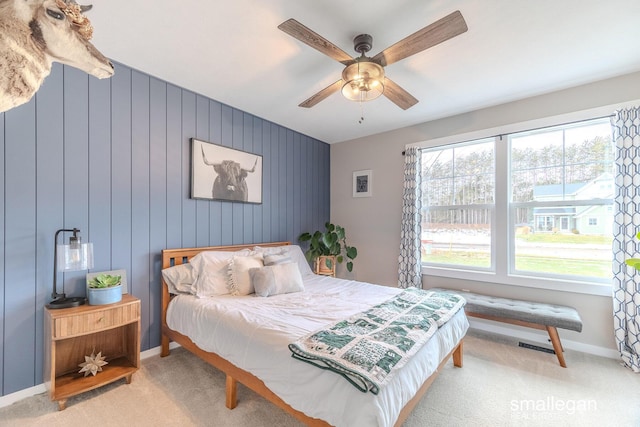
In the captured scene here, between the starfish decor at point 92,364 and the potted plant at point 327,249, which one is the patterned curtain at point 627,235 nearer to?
the potted plant at point 327,249

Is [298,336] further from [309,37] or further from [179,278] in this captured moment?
[309,37]

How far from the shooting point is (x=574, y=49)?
208 centimetres

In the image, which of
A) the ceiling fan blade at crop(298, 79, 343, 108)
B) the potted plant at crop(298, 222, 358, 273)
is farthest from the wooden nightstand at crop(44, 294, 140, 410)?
the potted plant at crop(298, 222, 358, 273)

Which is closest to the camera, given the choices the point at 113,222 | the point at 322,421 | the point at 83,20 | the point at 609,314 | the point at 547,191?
the point at 83,20

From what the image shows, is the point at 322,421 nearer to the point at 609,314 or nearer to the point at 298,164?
the point at 609,314

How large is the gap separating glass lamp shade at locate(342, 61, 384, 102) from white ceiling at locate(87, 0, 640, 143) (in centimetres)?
28

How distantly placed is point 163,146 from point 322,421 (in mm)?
2633

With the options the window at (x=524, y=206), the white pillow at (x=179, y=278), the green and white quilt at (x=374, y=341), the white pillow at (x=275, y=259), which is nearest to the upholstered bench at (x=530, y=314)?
the window at (x=524, y=206)

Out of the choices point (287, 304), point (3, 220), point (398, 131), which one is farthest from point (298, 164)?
point (3, 220)

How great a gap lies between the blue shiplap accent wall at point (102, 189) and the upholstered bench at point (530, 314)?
271 centimetres

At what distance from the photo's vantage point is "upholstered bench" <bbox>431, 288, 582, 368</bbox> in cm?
234

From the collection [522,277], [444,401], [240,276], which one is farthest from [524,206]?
[240,276]

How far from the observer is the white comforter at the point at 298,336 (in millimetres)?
1217

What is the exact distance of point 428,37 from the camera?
1521 millimetres
